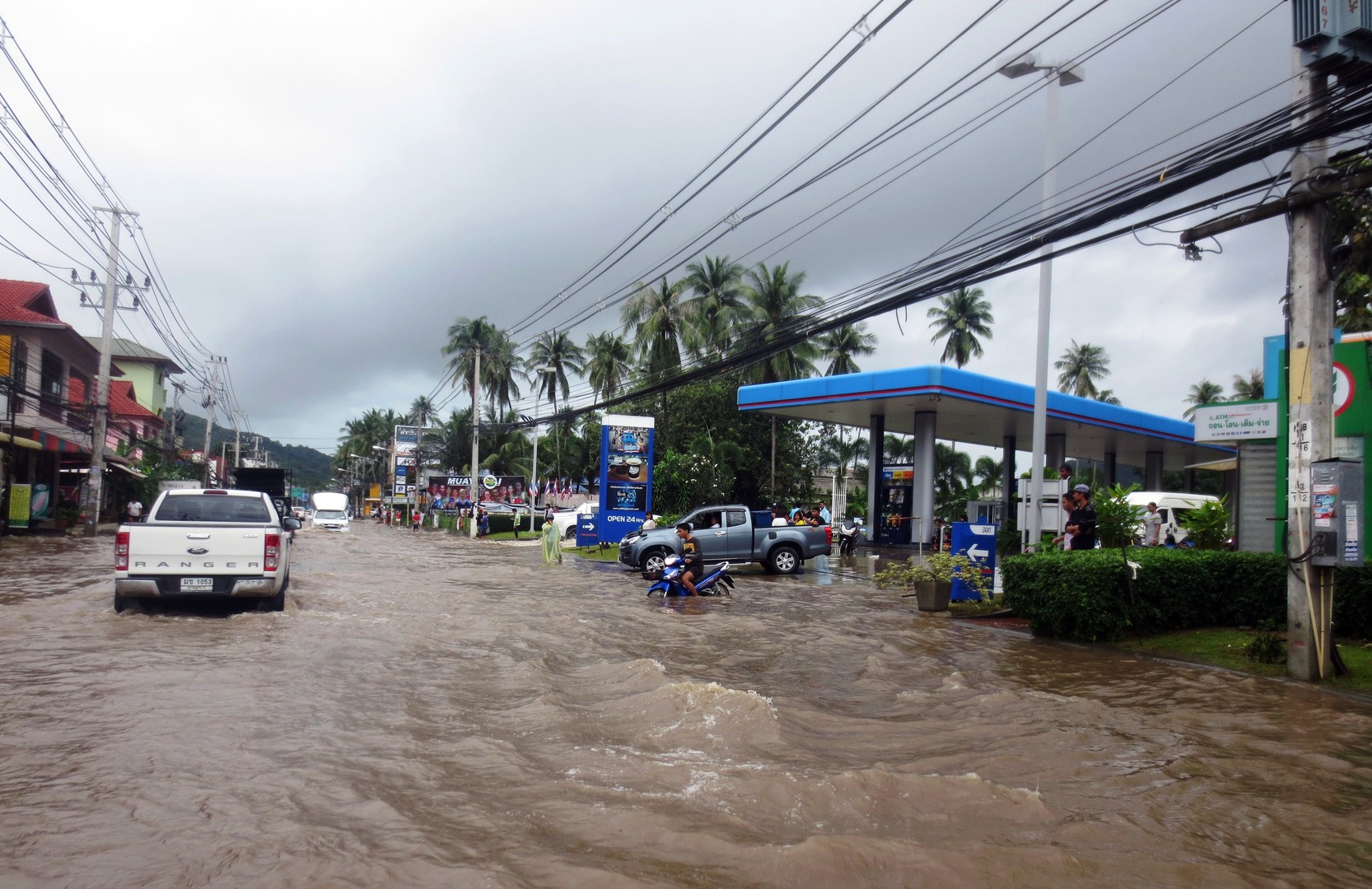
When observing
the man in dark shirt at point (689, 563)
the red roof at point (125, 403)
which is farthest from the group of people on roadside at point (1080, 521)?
the red roof at point (125, 403)

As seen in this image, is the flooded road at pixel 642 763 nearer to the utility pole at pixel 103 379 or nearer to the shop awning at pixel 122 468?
the utility pole at pixel 103 379

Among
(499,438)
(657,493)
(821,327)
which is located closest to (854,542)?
(657,493)

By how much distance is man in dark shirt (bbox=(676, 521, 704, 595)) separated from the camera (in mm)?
17078

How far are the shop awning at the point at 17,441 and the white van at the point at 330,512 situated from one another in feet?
65.9

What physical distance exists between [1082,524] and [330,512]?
46943 millimetres

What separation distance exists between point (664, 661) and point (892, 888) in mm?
6095

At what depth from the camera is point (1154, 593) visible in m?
11.8

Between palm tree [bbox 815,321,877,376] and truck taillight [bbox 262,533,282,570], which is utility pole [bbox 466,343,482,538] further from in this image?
truck taillight [bbox 262,533,282,570]

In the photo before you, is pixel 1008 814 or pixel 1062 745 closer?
pixel 1008 814

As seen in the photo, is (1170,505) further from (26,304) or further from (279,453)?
(279,453)

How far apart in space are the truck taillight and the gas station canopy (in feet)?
61.0

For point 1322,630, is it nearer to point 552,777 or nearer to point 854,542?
point 552,777

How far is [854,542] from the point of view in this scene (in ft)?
103

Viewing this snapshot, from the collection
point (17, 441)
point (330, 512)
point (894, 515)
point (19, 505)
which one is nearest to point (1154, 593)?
point (894, 515)
